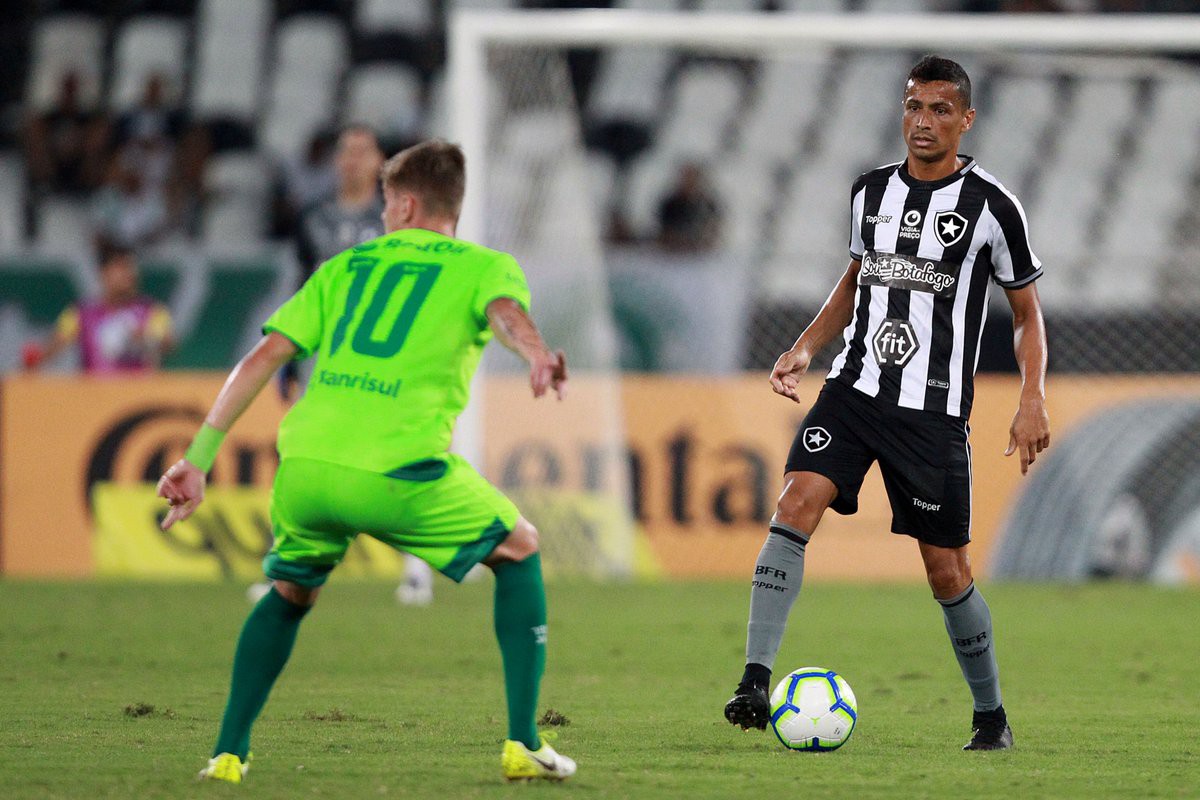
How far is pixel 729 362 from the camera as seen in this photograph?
13734mm

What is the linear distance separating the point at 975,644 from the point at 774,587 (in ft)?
2.08

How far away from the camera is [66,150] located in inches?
679

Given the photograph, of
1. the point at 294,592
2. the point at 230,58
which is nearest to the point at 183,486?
the point at 294,592

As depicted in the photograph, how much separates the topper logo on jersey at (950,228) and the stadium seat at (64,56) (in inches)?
555

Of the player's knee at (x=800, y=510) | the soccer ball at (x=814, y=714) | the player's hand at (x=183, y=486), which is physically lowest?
the soccer ball at (x=814, y=714)

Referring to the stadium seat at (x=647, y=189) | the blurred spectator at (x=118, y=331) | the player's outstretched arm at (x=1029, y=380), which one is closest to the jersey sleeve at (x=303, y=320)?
the player's outstretched arm at (x=1029, y=380)

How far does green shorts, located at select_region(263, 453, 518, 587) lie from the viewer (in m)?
4.27

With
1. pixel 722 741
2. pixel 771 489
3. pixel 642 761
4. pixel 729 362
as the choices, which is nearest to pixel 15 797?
pixel 642 761

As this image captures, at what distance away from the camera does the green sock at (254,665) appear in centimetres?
436

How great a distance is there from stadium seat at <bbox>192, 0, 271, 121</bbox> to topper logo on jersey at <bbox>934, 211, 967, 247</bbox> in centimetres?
1373

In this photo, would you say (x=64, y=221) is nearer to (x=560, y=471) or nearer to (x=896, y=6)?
(x=560, y=471)

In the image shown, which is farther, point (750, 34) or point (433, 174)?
point (750, 34)

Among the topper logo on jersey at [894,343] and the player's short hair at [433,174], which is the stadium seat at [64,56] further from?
the player's short hair at [433,174]

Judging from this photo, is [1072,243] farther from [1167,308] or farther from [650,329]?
[650,329]
